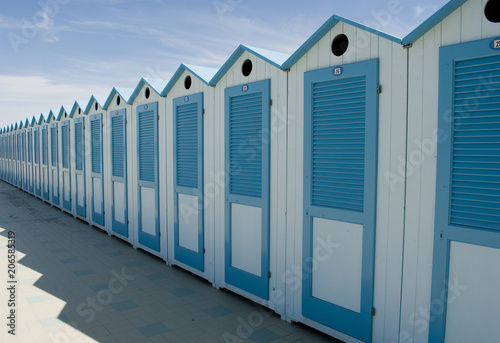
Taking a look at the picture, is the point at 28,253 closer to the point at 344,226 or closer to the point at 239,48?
the point at 239,48

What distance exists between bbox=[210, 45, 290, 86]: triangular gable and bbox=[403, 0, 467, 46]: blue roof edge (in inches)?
66.4

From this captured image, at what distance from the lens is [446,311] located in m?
3.36

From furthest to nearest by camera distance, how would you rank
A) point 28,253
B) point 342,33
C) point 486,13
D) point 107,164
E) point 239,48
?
point 107,164 → point 28,253 → point 239,48 → point 342,33 → point 486,13

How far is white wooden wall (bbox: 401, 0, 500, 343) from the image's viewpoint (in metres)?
3.44

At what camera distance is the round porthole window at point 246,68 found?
542cm

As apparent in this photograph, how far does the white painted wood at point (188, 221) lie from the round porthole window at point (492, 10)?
4647mm

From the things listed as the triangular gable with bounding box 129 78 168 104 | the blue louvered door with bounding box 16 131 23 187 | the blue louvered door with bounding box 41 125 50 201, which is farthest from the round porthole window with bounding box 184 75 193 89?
the blue louvered door with bounding box 16 131 23 187

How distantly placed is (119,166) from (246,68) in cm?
470

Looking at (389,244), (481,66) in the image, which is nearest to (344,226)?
(389,244)

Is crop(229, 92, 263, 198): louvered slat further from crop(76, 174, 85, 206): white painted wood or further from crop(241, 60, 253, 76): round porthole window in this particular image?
crop(76, 174, 85, 206): white painted wood

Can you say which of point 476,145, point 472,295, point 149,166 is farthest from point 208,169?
point 472,295

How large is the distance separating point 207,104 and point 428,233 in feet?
12.6

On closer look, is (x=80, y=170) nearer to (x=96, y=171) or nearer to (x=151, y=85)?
(x=96, y=171)

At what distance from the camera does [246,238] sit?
5.47 meters
